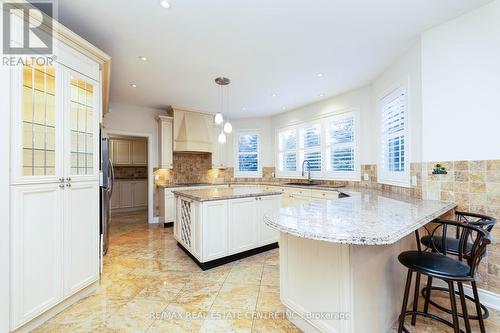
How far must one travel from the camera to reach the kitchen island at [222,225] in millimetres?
2596

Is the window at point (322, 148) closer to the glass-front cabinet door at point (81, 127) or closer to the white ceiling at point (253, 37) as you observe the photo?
the white ceiling at point (253, 37)

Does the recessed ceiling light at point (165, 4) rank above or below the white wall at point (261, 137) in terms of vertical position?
above

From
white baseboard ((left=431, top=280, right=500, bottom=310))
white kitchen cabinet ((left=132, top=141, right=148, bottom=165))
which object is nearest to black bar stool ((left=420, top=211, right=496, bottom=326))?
white baseboard ((left=431, top=280, right=500, bottom=310))

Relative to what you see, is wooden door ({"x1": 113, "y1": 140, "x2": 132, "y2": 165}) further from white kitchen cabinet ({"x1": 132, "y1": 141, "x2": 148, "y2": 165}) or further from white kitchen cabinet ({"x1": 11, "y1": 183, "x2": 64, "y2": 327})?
white kitchen cabinet ({"x1": 11, "y1": 183, "x2": 64, "y2": 327})

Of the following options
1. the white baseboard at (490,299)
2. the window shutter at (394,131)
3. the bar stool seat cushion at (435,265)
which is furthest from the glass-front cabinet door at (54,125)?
the white baseboard at (490,299)

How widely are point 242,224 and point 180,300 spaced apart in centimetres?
116

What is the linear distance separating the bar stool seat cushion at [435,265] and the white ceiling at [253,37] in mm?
2025

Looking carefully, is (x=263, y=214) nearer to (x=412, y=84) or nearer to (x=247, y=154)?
(x=412, y=84)

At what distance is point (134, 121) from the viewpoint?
4.61 m

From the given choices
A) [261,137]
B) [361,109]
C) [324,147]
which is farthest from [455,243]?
[261,137]

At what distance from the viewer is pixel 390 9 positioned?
73.4 inches

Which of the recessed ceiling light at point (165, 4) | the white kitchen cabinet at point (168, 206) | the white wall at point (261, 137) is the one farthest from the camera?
the white wall at point (261, 137)

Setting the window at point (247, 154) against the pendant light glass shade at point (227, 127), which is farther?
the window at point (247, 154)

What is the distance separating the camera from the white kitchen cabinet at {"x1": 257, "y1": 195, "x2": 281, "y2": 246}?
121 inches
